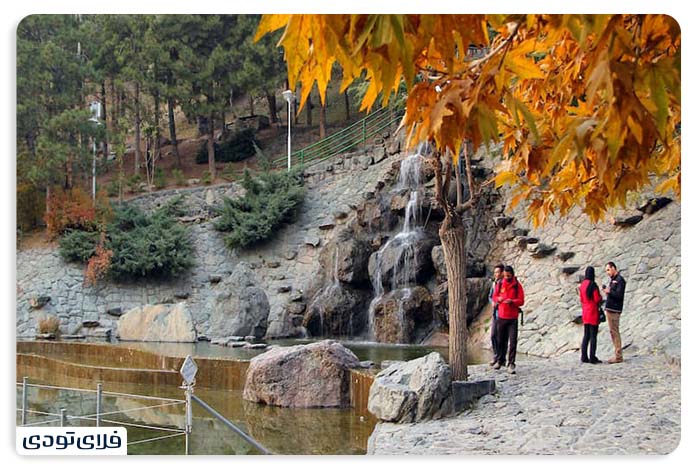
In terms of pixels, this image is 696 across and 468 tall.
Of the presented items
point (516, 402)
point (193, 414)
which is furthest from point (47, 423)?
point (516, 402)

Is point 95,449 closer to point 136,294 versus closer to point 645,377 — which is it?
point 645,377

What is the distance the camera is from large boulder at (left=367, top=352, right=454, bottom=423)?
4277 mm

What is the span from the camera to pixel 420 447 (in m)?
3.76

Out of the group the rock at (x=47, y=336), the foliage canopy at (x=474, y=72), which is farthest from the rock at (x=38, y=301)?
the foliage canopy at (x=474, y=72)

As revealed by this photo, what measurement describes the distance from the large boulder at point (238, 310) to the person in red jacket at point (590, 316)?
15.5 feet

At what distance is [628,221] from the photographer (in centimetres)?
619

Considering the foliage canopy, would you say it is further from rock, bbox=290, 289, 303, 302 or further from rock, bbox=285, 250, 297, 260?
rock, bbox=285, 250, 297, 260

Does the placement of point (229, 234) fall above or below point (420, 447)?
above

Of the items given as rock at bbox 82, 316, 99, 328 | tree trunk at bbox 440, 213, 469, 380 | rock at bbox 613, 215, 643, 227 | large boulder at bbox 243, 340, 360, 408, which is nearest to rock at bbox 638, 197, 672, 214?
rock at bbox 613, 215, 643, 227

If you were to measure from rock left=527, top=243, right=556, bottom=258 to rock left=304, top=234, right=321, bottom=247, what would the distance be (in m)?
3.83

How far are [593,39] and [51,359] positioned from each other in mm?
5323

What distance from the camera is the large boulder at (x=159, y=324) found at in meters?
8.72

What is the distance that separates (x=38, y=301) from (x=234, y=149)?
4.07 meters

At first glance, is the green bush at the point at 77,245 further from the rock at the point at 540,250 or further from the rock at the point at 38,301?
the rock at the point at 540,250
